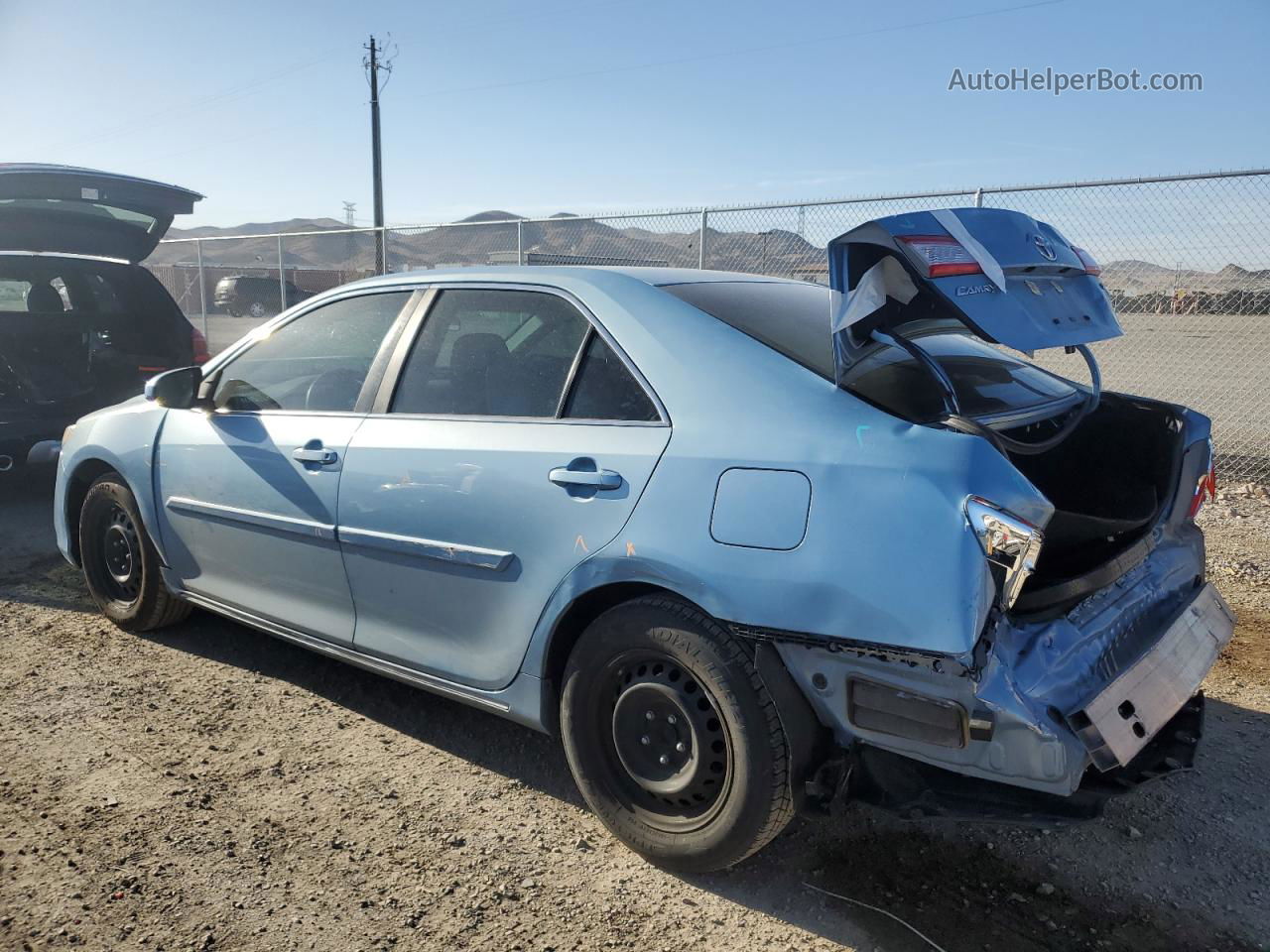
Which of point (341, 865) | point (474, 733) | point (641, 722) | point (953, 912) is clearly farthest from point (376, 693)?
point (953, 912)

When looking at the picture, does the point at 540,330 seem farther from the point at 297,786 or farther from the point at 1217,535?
the point at 1217,535

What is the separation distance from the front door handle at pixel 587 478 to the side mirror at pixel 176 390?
6.44ft

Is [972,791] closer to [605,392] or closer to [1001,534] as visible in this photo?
[1001,534]

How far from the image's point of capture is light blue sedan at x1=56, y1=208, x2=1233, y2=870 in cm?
210

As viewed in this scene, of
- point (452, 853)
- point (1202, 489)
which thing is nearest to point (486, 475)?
point (452, 853)

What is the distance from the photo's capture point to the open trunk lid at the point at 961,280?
223 cm

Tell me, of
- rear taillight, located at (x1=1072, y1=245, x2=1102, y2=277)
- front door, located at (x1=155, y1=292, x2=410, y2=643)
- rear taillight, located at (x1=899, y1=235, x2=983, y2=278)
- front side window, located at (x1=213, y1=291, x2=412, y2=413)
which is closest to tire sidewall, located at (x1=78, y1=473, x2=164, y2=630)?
front door, located at (x1=155, y1=292, x2=410, y2=643)

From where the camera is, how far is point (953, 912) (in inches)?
95.2

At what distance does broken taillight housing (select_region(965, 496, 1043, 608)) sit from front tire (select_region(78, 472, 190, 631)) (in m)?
3.47

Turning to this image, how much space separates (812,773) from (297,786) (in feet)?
5.53

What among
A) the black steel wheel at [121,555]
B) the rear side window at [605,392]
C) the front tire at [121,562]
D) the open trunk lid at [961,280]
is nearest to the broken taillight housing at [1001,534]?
the open trunk lid at [961,280]

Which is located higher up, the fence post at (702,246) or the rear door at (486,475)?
the fence post at (702,246)

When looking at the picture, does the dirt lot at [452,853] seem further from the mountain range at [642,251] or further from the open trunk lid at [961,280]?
the mountain range at [642,251]

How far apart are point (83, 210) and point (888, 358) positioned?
6600 millimetres
